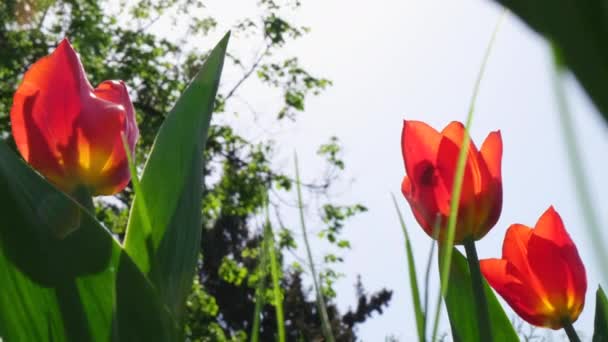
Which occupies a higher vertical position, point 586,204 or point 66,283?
point 66,283

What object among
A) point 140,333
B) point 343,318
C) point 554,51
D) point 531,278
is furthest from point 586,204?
point 343,318

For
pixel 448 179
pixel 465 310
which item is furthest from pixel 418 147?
pixel 465 310

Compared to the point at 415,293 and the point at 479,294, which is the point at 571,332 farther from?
the point at 415,293

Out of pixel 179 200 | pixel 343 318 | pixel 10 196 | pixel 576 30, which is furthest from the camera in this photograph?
pixel 343 318

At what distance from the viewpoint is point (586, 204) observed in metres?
0.17

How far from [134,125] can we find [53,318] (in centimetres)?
20

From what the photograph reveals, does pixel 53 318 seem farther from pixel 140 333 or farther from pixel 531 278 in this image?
pixel 531 278

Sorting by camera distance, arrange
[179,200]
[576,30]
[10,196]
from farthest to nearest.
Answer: [179,200] → [10,196] → [576,30]

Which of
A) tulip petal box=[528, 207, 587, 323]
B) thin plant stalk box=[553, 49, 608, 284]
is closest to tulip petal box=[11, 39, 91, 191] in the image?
tulip petal box=[528, 207, 587, 323]

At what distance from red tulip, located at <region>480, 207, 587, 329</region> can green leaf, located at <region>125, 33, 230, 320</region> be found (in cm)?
24

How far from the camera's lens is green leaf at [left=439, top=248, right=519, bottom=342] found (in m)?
0.66

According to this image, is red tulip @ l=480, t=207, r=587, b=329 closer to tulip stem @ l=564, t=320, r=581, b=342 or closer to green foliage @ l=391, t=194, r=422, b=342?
tulip stem @ l=564, t=320, r=581, b=342

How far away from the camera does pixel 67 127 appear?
0.64 meters

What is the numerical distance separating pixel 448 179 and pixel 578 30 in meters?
0.48
